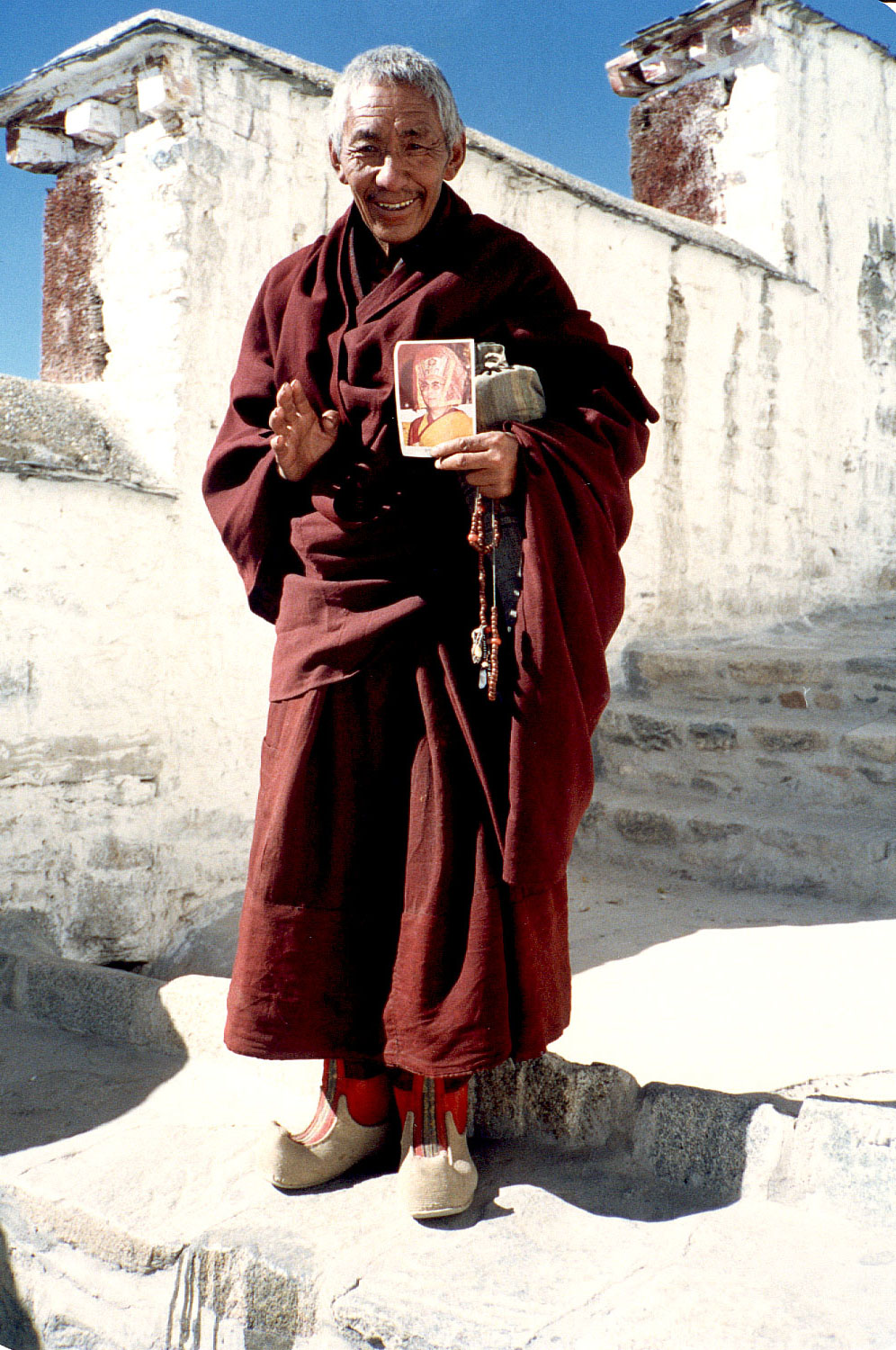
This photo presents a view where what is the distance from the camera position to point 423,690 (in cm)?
193

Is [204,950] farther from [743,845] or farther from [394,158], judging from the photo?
[394,158]

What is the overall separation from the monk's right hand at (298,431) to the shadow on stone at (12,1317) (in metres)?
1.55

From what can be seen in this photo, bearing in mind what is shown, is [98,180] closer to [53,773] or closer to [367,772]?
[53,773]

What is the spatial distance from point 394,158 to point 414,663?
85cm

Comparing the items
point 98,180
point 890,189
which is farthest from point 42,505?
point 890,189

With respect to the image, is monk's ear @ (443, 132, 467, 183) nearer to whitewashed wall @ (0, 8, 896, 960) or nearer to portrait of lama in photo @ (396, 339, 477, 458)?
portrait of lama in photo @ (396, 339, 477, 458)

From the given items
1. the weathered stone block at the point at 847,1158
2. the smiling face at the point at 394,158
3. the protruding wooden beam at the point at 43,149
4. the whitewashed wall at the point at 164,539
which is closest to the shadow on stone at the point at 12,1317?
the weathered stone block at the point at 847,1158

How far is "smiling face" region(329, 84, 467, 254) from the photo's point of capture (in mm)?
1832

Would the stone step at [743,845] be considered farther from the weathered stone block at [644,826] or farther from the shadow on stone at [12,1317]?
the shadow on stone at [12,1317]

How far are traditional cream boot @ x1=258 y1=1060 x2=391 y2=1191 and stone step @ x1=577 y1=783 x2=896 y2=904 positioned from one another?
2.53 m

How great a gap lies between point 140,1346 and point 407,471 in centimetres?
159

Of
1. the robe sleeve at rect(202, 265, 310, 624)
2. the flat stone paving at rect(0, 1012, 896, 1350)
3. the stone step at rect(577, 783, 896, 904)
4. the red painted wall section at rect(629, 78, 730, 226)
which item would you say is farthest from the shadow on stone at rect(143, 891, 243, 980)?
the red painted wall section at rect(629, 78, 730, 226)

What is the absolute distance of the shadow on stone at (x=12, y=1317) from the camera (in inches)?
79.6

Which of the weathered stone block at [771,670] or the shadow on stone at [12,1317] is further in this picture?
the weathered stone block at [771,670]
